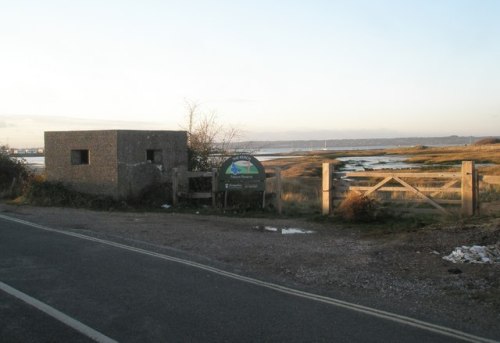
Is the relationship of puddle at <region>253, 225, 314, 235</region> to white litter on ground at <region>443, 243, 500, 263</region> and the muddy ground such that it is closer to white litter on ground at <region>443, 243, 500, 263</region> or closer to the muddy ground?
the muddy ground

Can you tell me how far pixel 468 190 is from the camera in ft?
45.1

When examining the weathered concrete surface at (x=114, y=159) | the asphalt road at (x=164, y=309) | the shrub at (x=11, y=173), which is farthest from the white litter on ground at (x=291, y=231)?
the shrub at (x=11, y=173)

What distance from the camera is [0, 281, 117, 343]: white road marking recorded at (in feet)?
17.4

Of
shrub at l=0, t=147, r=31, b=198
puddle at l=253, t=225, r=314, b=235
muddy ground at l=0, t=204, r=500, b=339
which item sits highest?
shrub at l=0, t=147, r=31, b=198

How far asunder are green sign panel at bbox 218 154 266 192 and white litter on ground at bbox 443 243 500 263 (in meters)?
9.24

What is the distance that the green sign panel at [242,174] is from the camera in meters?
18.0

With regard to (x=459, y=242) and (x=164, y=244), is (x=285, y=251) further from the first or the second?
(x=459, y=242)

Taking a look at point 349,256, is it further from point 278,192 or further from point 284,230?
point 278,192

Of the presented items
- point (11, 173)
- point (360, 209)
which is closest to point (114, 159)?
point (360, 209)

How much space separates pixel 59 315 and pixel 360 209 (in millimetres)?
9786

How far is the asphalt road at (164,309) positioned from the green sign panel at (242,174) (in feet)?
29.5

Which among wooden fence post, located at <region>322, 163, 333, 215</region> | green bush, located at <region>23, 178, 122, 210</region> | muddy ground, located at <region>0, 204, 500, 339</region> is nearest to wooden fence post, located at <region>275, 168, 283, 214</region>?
muddy ground, located at <region>0, 204, 500, 339</region>

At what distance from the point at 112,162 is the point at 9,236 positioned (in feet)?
23.3

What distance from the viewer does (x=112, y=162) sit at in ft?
60.9
